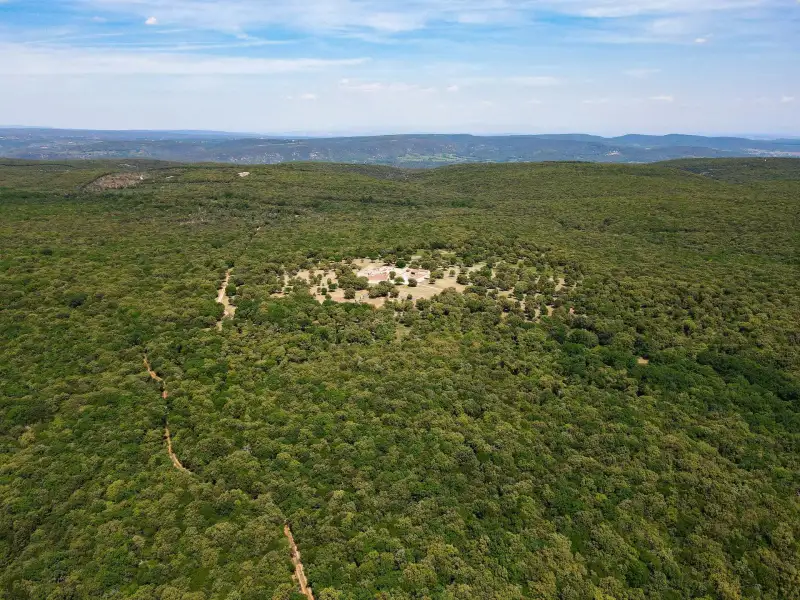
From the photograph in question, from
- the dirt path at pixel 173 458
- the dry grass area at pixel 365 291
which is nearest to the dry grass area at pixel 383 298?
the dry grass area at pixel 365 291

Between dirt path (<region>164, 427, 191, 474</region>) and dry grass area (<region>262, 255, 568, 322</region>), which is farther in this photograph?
dry grass area (<region>262, 255, 568, 322</region>)

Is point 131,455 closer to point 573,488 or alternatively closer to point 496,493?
point 496,493

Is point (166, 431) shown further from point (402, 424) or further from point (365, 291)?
point (365, 291)

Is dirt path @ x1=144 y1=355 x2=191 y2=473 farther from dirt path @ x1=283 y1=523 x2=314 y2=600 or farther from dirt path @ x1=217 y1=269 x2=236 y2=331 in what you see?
dirt path @ x1=283 y1=523 x2=314 y2=600

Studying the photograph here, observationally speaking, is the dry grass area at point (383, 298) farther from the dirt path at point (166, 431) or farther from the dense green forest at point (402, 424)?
the dirt path at point (166, 431)

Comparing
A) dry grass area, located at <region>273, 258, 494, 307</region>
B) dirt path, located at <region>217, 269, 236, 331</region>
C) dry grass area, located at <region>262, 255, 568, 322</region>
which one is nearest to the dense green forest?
dry grass area, located at <region>262, 255, 568, 322</region>

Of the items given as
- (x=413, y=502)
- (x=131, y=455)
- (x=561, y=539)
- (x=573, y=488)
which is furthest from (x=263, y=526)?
(x=573, y=488)
